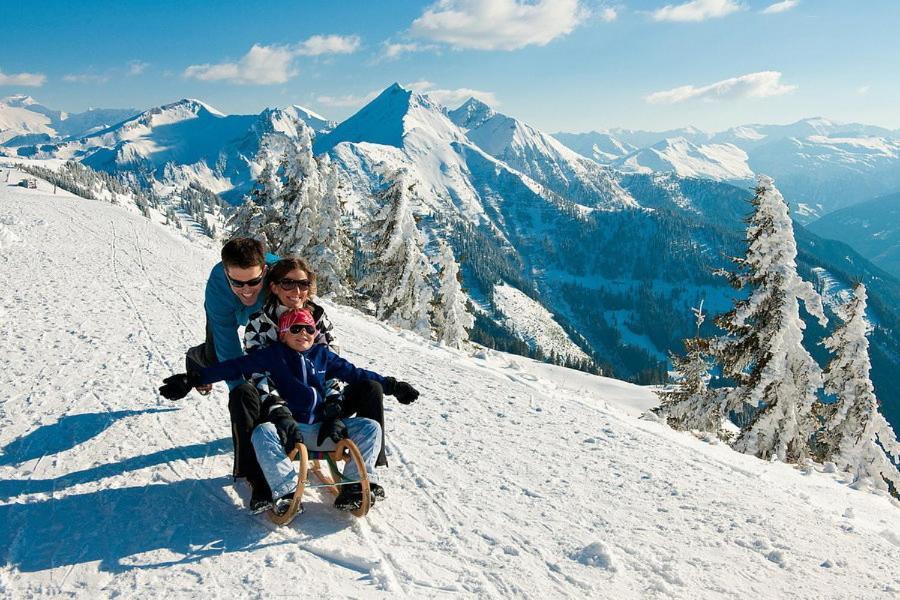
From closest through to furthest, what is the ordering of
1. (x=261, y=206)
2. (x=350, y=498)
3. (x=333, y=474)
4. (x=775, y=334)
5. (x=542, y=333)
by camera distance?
(x=350, y=498), (x=333, y=474), (x=775, y=334), (x=261, y=206), (x=542, y=333)

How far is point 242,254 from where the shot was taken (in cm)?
473

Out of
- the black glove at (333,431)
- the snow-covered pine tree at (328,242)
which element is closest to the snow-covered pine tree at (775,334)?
the black glove at (333,431)

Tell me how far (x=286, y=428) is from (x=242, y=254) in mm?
1719

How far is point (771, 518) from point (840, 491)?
2899mm

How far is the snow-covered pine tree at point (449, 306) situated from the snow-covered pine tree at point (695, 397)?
11.7 m

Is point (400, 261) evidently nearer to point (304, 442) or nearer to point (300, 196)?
point (300, 196)

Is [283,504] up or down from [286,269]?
down

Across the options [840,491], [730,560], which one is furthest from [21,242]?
[840,491]

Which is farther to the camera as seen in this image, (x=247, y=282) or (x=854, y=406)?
(x=854, y=406)

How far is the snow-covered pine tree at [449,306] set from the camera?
88.9 feet

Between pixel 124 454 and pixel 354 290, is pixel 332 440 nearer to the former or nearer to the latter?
pixel 124 454

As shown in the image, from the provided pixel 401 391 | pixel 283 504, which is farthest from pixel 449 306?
pixel 283 504

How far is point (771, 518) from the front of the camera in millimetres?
4773

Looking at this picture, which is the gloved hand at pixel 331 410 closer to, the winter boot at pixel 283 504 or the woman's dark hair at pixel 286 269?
the winter boot at pixel 283 504
